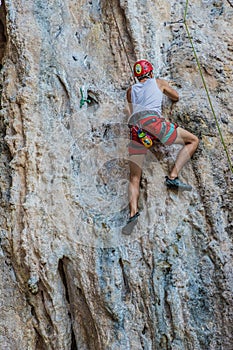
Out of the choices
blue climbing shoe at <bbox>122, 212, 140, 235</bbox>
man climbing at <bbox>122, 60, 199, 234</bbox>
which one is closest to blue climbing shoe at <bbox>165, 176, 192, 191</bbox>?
man climbing at <bbox>122, 60, 199, 234</bbox>

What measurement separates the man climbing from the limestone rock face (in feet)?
0.35

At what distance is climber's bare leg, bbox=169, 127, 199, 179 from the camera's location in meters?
4.19

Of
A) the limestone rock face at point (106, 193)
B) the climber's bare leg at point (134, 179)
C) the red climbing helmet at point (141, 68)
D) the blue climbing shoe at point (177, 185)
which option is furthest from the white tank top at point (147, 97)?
the blue climbing shoe at point (177, 185)

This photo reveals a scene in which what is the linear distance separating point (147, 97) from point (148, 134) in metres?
0.39

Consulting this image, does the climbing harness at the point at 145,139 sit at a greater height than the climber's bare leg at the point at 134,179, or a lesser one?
greater

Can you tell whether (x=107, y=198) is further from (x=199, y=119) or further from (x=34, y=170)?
(x=199, y=119)

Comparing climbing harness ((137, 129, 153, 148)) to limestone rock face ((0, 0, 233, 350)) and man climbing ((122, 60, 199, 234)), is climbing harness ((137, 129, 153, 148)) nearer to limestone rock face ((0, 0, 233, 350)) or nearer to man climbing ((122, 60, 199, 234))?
man climbing ((122, 60, 199, 234))

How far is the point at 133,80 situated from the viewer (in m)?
4.83

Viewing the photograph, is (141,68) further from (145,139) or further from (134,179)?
(134,179)

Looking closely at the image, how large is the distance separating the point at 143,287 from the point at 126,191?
0.96 meters

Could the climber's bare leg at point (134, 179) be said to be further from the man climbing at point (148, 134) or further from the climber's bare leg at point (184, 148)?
the climber's bare leg at point (184, 148)

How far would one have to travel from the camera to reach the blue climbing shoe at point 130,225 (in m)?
4.10

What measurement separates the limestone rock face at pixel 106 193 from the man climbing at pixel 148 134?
11 centimetres

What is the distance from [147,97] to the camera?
4320 mm
